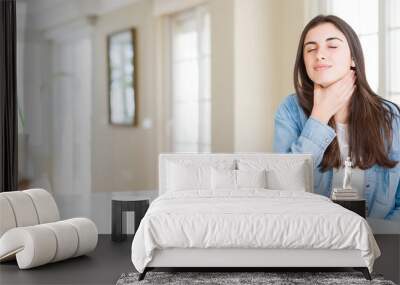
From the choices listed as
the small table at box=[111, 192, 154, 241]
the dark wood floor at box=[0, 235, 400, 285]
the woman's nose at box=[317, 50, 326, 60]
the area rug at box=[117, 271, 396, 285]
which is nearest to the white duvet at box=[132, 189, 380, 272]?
Result: the area rug at box=[117, 271, 396, 285]

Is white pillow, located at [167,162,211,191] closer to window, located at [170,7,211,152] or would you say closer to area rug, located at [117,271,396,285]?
window, located at [170,7,211,152]

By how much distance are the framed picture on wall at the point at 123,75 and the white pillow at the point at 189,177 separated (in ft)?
3.52

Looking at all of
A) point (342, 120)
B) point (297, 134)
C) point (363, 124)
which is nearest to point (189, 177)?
point (297, 134)

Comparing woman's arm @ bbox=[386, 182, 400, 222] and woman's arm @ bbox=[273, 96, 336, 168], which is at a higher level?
woman's arm @ bbox=[273, 96, 336, 168]

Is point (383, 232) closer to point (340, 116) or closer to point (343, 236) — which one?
point (340, 116)

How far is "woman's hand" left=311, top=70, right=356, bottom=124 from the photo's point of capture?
683cm

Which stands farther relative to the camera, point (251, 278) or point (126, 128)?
point (126, 128)

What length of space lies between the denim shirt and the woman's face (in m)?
0.35

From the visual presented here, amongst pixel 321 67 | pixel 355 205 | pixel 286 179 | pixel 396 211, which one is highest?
pixel 321 67

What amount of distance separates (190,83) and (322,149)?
1.53 m

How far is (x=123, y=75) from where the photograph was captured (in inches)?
278

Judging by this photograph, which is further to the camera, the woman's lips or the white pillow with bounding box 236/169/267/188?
the woman's lips

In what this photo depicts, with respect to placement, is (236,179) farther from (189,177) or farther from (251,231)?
(251,231)

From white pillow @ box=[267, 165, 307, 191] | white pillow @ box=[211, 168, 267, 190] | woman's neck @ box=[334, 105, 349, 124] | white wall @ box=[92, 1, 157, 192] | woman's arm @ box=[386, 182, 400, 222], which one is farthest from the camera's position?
white wall @ box=[92, 1, 157, 192]
